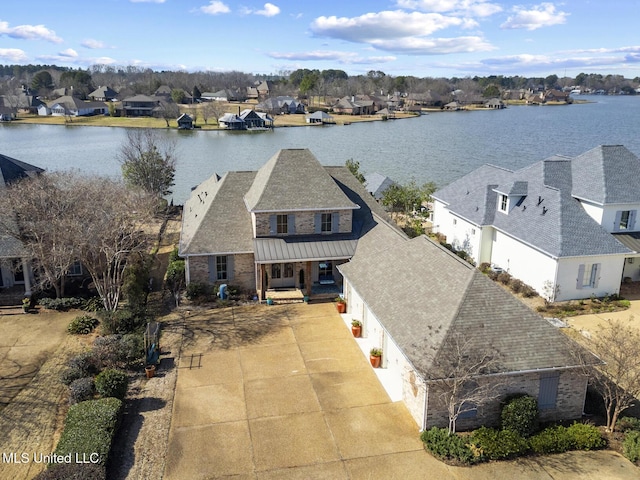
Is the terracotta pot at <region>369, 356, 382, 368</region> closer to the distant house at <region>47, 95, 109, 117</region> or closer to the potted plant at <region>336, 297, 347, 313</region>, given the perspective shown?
the potted plant at <region>336, 297, 347, 313</region>

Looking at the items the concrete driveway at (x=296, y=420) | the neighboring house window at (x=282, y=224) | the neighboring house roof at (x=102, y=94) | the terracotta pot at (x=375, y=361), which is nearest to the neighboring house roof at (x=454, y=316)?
the terracotta pot at (x=375, y=361)

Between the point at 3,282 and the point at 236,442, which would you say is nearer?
the point at 236,442

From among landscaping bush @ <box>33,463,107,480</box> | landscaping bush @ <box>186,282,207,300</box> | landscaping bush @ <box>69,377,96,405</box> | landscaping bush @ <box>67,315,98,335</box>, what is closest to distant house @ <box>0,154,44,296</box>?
landscaping bush @ <box>67,315,98,335</box>

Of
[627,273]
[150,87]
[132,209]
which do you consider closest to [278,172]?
[132,209]

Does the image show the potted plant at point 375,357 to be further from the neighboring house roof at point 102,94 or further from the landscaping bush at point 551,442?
the neighboring house roof at point 102,94

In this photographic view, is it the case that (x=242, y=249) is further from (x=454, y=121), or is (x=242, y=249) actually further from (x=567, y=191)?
(x=454, y=121)

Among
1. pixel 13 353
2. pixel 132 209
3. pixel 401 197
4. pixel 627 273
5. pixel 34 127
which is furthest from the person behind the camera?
pixel 34 127

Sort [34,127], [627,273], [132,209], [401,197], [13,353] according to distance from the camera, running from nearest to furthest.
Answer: [13,353], [627,273], [132,209], [401,197], [34,127]
